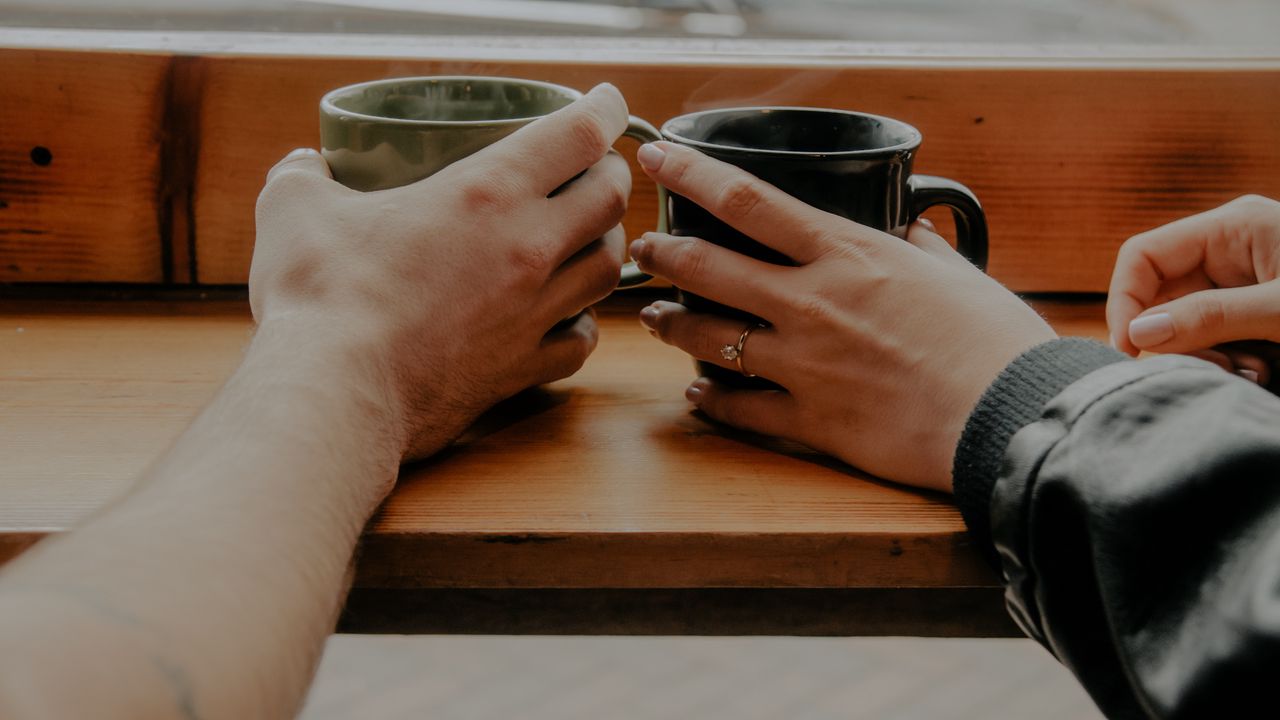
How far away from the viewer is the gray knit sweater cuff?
549 mm

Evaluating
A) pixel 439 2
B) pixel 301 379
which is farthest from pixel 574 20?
pixel 301 379

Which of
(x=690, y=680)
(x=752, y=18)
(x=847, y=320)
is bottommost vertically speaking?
(x=690, y=680)

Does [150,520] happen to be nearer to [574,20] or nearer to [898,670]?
[574,20]

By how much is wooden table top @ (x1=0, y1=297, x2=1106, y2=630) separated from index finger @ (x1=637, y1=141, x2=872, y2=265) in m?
0.15

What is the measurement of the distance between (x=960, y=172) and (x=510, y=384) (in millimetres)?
511

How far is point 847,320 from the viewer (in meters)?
0.64

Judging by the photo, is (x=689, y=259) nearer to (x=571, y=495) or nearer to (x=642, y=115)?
(x=571, y=495)

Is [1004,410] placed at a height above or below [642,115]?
below

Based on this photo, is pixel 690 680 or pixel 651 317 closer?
pixel 651 317

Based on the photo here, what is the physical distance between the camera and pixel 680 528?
22.6 inches

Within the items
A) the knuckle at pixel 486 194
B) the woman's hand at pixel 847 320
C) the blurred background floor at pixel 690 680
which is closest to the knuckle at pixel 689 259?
the woman's hand at pixel 847 320

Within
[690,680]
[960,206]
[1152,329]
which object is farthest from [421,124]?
[690,680]

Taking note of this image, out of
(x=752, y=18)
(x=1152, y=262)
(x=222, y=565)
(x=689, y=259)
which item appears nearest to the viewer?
(x=222, y=565)

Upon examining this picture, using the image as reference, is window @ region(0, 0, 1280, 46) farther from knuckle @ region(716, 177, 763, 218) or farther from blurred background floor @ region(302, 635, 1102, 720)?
blurred background floor @ region(302, 635, 1102, 720)
